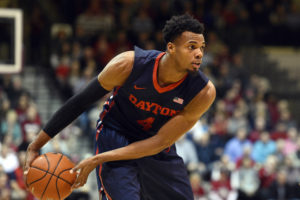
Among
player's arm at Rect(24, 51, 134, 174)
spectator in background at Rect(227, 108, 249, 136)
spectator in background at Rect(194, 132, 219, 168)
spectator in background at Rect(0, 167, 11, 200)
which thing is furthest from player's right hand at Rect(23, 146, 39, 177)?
spectator in background at Rect(227, 108, 249, 136)

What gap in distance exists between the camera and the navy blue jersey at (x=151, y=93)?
3.94 meters

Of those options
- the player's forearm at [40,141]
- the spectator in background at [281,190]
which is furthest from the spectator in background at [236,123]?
the player's forearm at [40,141]

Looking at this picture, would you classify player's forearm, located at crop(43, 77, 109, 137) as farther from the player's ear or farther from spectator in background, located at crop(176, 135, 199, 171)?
spectator in background, located at crop(176, 135, 199, 171)

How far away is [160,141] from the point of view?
3.91 meters

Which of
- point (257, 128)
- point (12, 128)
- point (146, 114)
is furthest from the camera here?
point (257, 128)

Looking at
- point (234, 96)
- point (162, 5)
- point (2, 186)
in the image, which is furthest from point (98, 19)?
point (2, 186)

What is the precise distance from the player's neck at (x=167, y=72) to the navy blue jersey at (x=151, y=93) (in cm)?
3

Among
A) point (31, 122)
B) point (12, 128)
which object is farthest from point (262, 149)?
point (12, 128)

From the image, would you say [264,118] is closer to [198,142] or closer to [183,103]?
[198,142]

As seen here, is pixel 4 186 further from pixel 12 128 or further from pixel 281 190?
pixel 281 190

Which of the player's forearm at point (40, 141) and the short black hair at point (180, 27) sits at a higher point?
the short black hair at point (180, 27)

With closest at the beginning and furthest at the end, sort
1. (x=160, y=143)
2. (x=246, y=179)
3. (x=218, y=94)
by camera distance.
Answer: (x=160, y=143) < (x=246, y=179) < (x=218, y=94)

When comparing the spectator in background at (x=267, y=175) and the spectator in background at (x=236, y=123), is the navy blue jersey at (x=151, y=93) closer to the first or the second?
the spectator in background at (x=267, y=175)

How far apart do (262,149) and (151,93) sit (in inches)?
283
